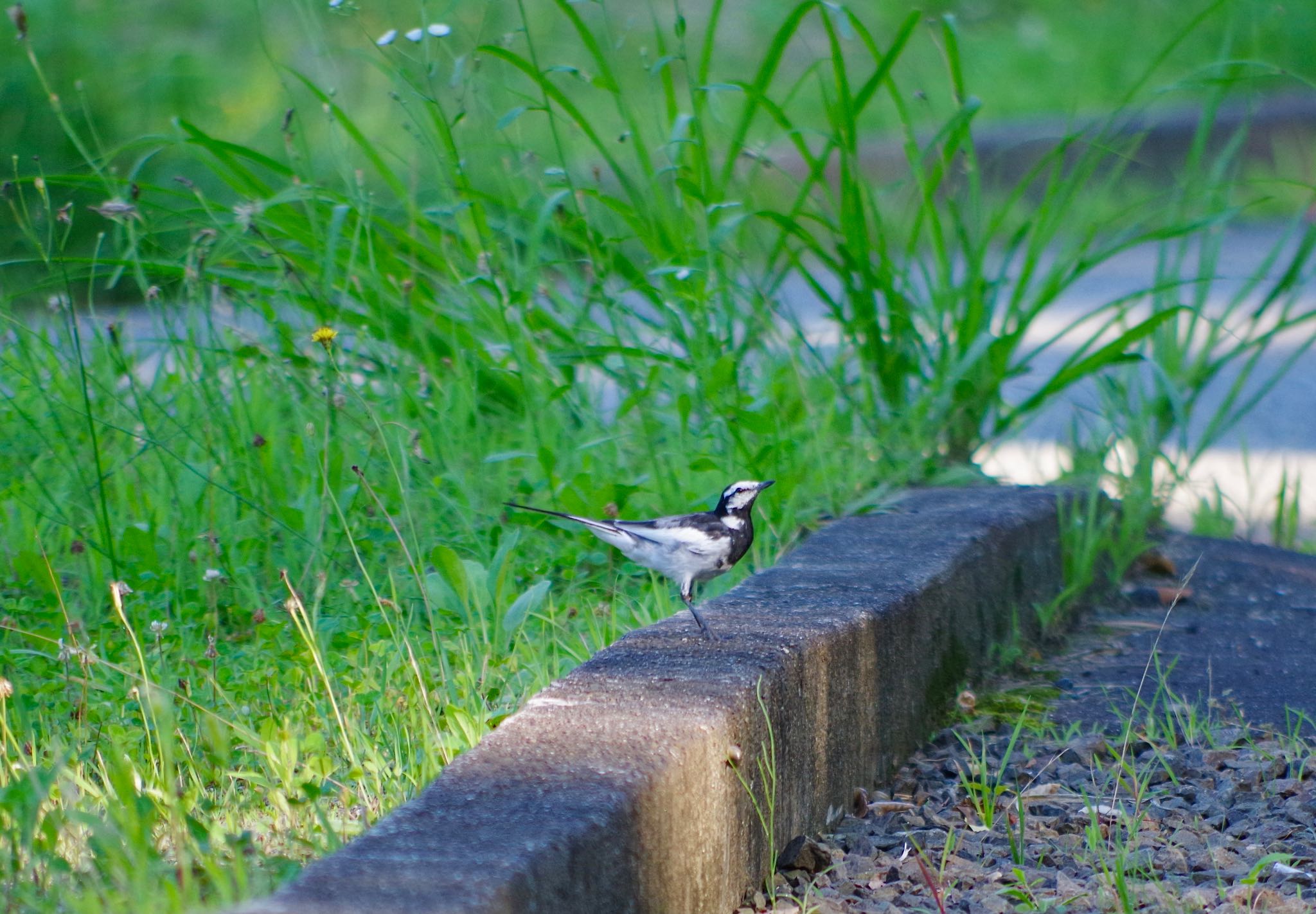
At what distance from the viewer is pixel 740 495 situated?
237 centimetres

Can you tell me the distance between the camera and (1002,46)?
34.5 ft

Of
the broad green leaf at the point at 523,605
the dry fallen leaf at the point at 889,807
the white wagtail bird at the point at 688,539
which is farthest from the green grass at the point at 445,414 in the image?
the dry fallen leaf at the point at 889,807

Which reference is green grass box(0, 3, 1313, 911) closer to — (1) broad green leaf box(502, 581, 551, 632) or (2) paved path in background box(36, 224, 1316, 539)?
(1) broad green leaf box(502, 581, 551, 632)

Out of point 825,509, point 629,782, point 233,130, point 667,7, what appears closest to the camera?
point 629,782

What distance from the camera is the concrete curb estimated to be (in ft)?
4.42

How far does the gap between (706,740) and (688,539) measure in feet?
1.90

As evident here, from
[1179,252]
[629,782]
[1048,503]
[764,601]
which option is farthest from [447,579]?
[1179,252]

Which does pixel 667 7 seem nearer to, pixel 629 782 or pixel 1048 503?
pixel 1048 503

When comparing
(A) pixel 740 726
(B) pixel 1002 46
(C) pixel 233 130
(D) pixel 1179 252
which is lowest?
(A) pixel 740 726

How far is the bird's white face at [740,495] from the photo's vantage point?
2.36 meters

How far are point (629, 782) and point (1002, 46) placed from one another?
393 inches

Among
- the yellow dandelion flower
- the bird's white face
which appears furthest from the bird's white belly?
the yellow dandelion flower

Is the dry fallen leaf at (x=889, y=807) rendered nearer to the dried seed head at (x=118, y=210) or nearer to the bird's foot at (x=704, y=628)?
the bird's foot at (x=704, y=628)

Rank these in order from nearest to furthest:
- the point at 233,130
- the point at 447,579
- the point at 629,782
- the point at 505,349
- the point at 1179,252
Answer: the point at 629,782, the point at 447,579, the point at 505,349, the point at 1179,252, the point at 233,130
